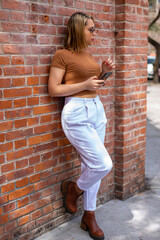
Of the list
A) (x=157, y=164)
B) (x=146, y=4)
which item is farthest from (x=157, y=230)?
(x=146, y=4)

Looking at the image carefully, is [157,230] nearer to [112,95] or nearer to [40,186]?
[40,186]

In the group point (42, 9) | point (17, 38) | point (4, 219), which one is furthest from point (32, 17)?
point (4, 219)

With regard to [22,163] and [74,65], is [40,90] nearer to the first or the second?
[74,65]

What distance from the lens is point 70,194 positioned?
2967 millimetres

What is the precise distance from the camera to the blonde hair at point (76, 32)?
264 centimetres

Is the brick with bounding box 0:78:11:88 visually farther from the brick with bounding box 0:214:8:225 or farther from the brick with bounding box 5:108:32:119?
the brick with bounding box 0:214:8:225

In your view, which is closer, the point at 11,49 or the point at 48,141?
the point at 11,49

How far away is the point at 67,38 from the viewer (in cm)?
273

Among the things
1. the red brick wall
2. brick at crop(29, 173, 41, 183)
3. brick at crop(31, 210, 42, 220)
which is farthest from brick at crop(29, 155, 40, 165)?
brick at crop(31, 210, 42, 220)

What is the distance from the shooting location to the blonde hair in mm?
2637

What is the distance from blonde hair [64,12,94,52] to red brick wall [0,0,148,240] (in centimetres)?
15

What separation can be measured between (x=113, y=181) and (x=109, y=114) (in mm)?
824

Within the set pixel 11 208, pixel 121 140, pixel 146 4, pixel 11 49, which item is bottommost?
pixel 11 208

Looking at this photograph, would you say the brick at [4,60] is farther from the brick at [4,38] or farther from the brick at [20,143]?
the brick at [20,143]
